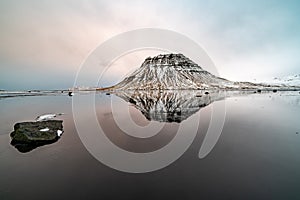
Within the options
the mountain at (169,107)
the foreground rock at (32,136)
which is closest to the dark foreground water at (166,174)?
the foreground rock at (32,136)

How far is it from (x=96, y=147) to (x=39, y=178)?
5.80 metres

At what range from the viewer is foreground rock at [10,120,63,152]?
16250 millimetres

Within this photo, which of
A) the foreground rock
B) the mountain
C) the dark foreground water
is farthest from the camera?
the mountain

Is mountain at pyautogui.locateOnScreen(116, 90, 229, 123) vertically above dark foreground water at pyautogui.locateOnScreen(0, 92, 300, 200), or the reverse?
mountain at pyautogui.locateOnScreen(116, 90, 229, 123)

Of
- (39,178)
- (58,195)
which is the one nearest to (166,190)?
(58,195)

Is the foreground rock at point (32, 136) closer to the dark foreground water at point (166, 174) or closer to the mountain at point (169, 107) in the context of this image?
the dark foreground water at point (166, 174)

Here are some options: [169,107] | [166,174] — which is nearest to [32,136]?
[166,174]

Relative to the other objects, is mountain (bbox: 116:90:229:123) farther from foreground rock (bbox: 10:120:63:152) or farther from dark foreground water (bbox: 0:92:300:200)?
foreground rock (bbox: 10:120:63:152)

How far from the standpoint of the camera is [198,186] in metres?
8.91

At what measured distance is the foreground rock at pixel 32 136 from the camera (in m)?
16.2

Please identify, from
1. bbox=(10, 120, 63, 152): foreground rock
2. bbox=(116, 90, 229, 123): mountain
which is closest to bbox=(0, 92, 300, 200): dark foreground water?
bbox=(10, 120, 63, 152): foreground rock

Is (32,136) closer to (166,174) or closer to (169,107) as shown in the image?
(166,174)

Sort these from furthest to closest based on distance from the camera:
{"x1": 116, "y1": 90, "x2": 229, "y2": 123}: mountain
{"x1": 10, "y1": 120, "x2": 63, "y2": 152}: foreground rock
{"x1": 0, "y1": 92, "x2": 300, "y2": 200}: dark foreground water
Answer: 1. {"x1": 116, "y1": 90, "x2": 229, "y2": 123}: mountain
2. {"x1": 10, "y1": 120, "x2": 63, "y2": 152}: foreground rock
3. {"x1": 0, "y1": 92, "x2": 300, "y2": 200}: dark foreground water

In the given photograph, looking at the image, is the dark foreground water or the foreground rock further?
the foreground rock
